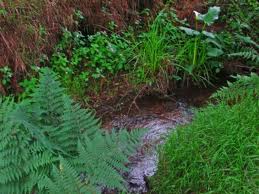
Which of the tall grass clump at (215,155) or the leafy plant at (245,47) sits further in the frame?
the leafy plant at (245,47)

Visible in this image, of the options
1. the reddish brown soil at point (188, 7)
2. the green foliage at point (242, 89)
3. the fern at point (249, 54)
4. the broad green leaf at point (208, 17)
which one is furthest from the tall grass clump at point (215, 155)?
the reddish brown soil at point (188, 7)

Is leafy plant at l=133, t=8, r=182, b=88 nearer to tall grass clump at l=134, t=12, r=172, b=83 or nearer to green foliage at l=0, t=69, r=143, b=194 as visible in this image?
tall grass clump at l=134, t=12, r=172, b=83

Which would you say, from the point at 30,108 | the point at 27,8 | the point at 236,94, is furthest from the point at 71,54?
the point at 236,94

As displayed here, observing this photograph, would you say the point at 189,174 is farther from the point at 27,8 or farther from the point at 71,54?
the point at 27,8

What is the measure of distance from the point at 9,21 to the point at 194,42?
6.62ft

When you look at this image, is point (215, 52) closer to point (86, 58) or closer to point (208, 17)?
point (208, 17)

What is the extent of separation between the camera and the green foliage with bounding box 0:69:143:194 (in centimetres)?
259

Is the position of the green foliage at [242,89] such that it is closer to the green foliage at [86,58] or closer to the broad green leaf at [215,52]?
the broad green leaf at [215,52]

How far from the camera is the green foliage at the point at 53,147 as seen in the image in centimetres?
259

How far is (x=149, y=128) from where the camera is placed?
377 cm

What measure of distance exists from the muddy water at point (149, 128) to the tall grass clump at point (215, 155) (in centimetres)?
19

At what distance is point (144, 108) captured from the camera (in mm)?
4188

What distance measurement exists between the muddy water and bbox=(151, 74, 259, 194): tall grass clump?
189mm

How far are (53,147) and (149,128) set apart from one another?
3.76ft
